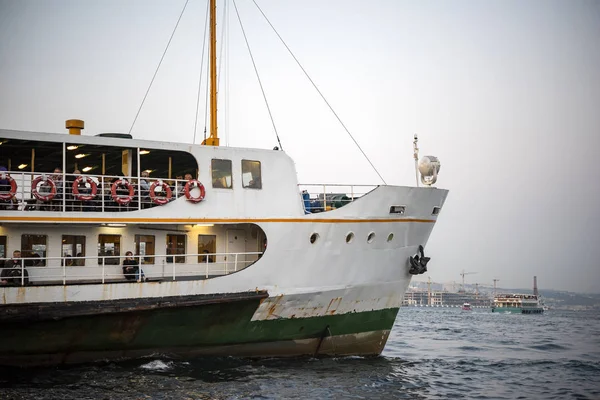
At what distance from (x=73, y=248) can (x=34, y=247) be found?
36.1 inches

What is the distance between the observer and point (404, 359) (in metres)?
21.0

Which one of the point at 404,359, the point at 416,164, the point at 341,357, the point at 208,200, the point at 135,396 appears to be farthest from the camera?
the point at 404,359

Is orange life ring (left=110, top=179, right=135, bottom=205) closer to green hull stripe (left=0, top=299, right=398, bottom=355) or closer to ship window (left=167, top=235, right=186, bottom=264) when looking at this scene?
ship window (left=167, top=235, right=186, bottom=264)

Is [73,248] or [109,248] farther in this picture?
[109,248]

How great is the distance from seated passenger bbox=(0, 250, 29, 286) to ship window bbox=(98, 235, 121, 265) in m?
1.87

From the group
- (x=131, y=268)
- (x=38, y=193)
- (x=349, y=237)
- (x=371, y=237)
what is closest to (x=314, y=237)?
(x=349, y=237)

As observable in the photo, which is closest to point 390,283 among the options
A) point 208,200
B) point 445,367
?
point 445,367

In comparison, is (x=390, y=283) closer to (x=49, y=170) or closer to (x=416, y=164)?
(x=416, y=164)

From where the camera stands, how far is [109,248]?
1670 centimetres

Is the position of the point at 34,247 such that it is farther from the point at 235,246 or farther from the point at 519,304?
the point at 519,304

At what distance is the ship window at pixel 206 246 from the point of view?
57.7ft

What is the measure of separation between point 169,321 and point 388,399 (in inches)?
220

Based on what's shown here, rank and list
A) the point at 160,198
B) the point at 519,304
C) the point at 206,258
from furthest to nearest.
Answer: the point at 519,304, the point at 206,258, the point at 160,198

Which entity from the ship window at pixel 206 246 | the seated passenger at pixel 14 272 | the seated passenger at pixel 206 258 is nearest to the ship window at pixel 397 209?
the ship window at pixel 206 246
